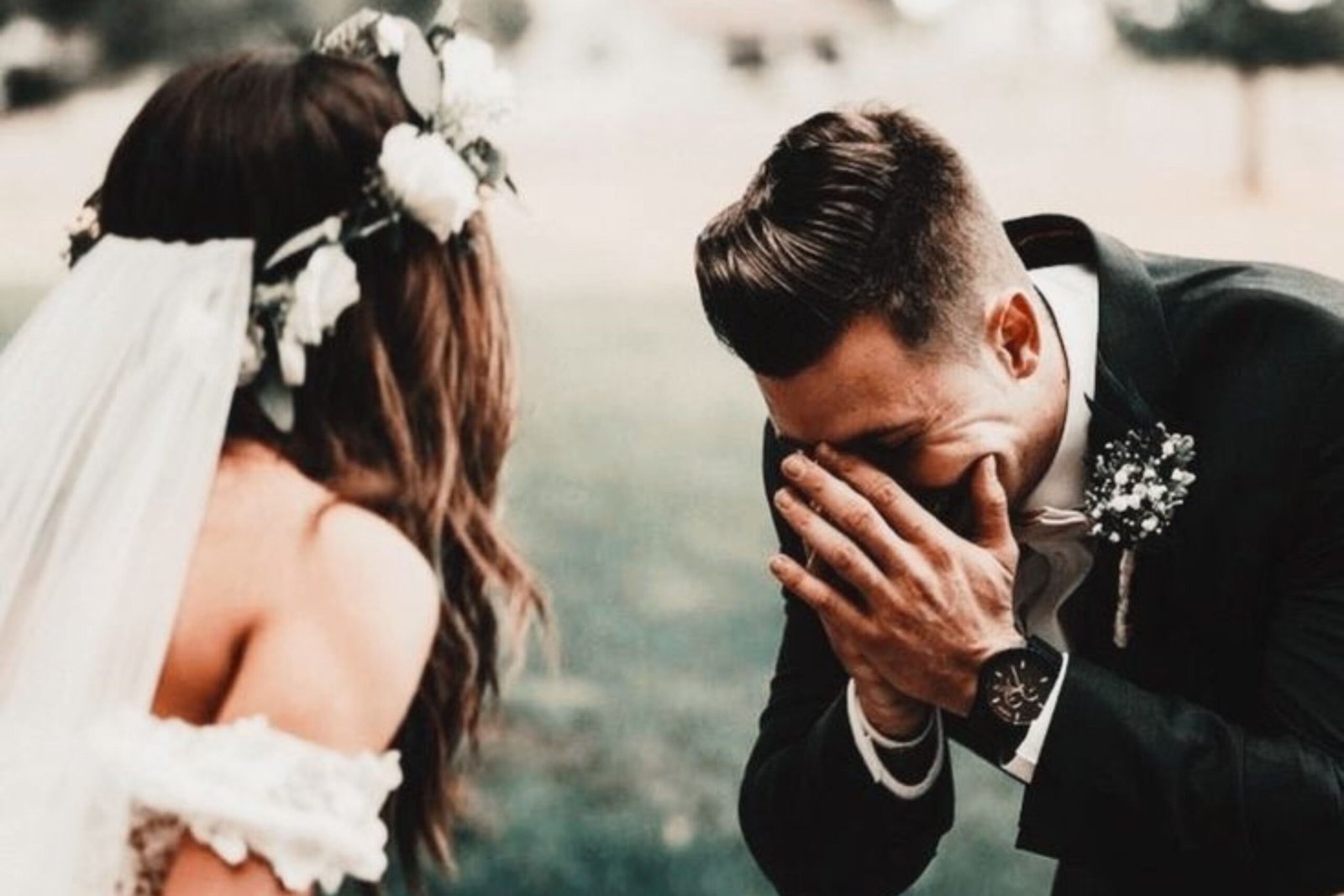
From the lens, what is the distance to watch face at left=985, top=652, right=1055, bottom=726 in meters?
1.64

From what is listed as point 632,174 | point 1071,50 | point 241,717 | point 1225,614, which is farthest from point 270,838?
point 1071,50

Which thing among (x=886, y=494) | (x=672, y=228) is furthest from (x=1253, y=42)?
(x=886, y=494)

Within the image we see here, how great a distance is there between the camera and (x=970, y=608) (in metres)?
1.65

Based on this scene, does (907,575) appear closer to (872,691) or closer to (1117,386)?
(872,691)

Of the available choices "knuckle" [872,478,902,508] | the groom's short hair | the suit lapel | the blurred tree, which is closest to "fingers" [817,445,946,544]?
"knuckle" [872,478,902,508]

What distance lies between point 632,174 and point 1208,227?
3.09ft

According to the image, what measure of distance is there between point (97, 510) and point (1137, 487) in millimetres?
922

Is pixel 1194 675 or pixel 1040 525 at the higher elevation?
pixel 1040 525

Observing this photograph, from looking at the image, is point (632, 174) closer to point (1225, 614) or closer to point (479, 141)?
point (479, 141)

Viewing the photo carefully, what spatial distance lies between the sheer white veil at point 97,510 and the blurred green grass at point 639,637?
1.41 metres

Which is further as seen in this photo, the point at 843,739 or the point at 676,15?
the point at 676,15

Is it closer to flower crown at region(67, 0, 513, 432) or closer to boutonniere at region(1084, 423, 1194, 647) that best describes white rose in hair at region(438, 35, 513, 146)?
flower crown at region(67, 0, 513, 432)

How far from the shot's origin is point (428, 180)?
162 cm

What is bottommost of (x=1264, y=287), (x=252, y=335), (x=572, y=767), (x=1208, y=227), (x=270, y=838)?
(x=572, y=767)
